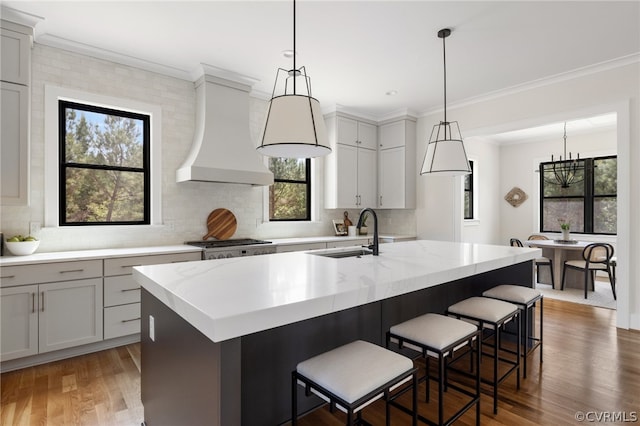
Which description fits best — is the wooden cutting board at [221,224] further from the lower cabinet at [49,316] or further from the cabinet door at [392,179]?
the cabinet door at [392,179]

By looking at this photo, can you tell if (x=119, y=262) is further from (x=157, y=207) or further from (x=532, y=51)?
(x=532, y=51)

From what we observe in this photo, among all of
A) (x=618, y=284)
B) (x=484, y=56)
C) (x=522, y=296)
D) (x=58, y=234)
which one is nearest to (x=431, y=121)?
(x=484, y=56)

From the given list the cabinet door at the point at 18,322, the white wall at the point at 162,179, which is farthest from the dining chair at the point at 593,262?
the cabinet door at the point at 18,322

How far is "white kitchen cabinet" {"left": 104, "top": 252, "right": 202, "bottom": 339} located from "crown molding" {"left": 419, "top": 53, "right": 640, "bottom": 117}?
14.4 feet

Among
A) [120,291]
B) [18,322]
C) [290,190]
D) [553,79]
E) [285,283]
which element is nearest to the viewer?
[285,283]

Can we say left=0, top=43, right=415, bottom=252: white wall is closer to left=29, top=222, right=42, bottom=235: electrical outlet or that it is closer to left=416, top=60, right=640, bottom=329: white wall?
left=29, top=222, right=42, bottom=235: electrical outlet

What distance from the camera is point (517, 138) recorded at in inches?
286

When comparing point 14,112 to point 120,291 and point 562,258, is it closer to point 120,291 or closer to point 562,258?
point 120,291

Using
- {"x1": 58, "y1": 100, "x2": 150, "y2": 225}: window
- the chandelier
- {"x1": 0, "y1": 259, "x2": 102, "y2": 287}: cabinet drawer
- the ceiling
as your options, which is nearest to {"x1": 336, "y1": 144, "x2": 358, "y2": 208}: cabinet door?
the ceiling

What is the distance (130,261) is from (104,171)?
1.09 metres

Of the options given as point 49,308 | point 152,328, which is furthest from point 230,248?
point 152,328

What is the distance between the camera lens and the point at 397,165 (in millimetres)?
5453

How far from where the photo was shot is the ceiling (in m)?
2.66

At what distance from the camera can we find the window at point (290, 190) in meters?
4.88
